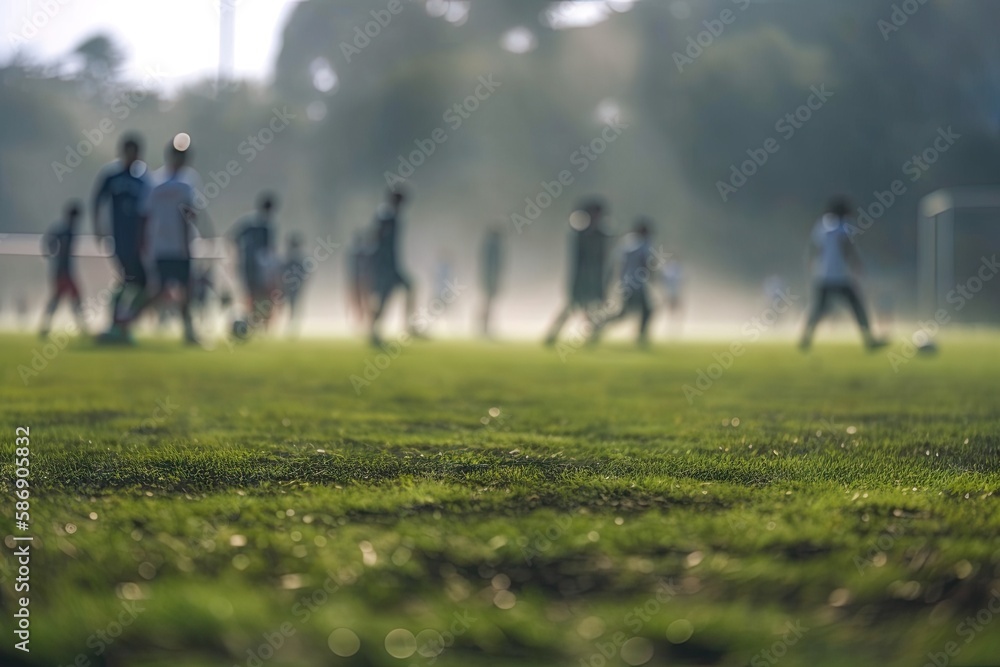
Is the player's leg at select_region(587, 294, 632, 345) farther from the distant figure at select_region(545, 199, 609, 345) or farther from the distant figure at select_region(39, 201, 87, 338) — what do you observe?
the distant figure at select_region(39, 201, 87, 338)

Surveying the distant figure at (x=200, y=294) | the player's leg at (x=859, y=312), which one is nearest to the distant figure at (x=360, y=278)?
the distant figure at (x=200, y=294)

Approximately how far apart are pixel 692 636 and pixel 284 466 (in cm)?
262

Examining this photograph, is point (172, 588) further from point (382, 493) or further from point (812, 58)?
point (812, 58)

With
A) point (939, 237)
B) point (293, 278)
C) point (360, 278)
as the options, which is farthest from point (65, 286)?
point (939, 237)

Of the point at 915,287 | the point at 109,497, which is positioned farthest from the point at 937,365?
the point at 915,287

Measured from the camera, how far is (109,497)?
4012 millimetres

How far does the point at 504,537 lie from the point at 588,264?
15075 mm

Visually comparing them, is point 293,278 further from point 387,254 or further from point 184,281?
point 184,281

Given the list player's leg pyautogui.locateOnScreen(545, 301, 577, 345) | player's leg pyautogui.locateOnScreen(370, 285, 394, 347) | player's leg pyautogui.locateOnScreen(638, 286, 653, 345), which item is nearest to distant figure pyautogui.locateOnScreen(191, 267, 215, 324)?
player's leg pyautogui.locateOnScreen(370, 285, 394, 347)

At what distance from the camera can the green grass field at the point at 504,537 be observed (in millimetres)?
2445

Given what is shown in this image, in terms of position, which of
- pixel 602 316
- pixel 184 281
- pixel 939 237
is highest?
pixel 939 237

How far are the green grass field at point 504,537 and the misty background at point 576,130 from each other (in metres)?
35.8

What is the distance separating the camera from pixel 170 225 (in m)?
13.6

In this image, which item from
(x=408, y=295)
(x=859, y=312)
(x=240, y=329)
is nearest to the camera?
(x=859, y=312)
